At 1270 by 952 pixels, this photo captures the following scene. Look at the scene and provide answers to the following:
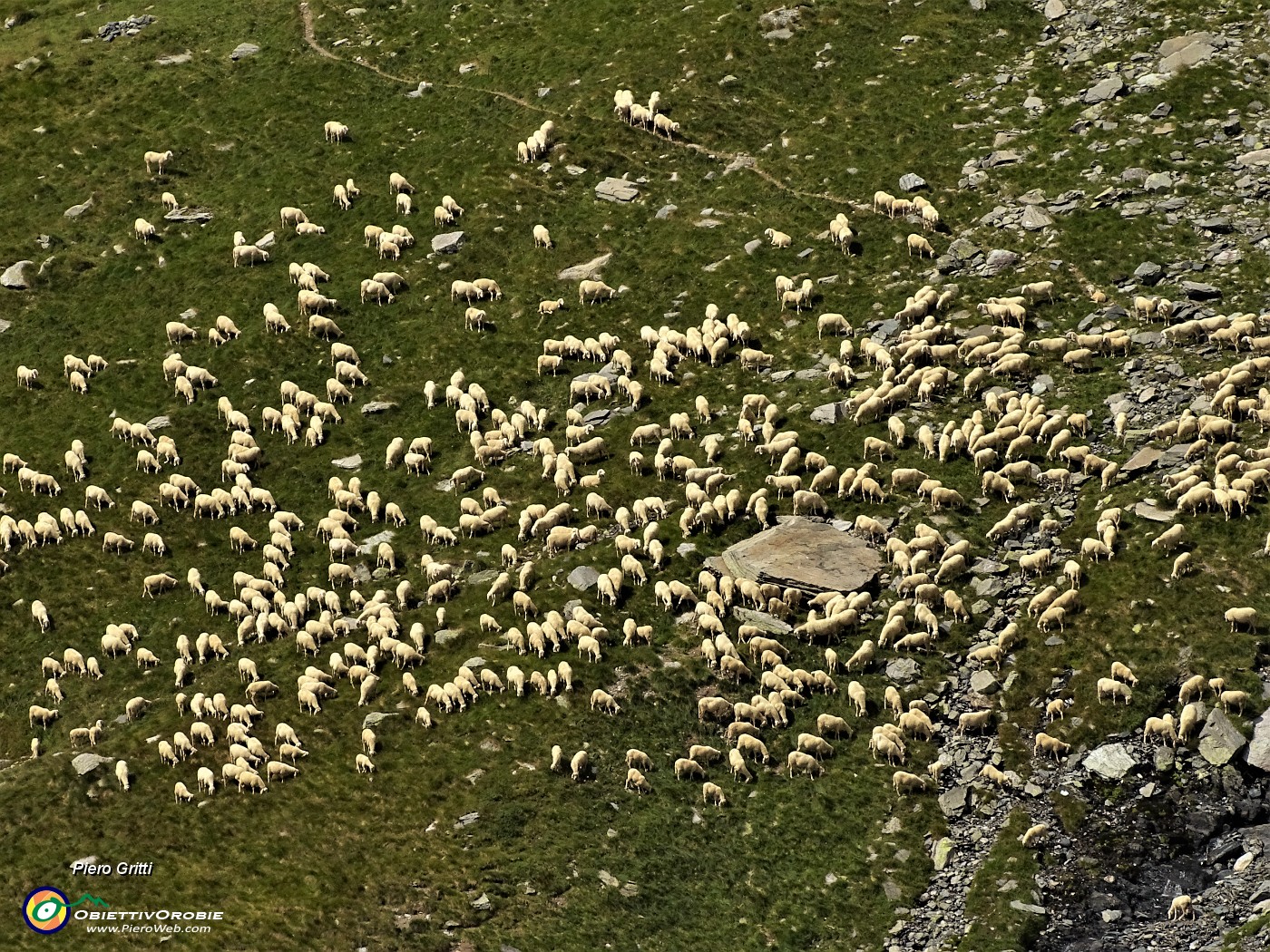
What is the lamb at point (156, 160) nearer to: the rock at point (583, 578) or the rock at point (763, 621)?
the rock at point (583, 578)

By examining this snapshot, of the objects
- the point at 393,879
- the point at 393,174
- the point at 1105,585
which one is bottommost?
the point at 393,879

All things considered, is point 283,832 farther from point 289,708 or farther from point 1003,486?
point 1003,486

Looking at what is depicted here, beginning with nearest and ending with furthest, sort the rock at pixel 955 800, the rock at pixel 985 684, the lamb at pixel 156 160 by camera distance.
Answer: the rock at pixel 955 800, the rock at pixel 985 684, the lamb at pixel 156 160

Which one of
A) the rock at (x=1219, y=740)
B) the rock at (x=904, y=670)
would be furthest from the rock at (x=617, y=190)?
the rock at (x=1219, y=740)

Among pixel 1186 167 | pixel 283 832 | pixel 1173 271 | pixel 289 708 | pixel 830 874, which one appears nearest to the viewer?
pixel 830 874

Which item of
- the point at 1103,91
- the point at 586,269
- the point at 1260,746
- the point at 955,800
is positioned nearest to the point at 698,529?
the point at 955,800

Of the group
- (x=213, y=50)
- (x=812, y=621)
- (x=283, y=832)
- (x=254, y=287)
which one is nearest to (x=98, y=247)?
(x=254, y=287)
